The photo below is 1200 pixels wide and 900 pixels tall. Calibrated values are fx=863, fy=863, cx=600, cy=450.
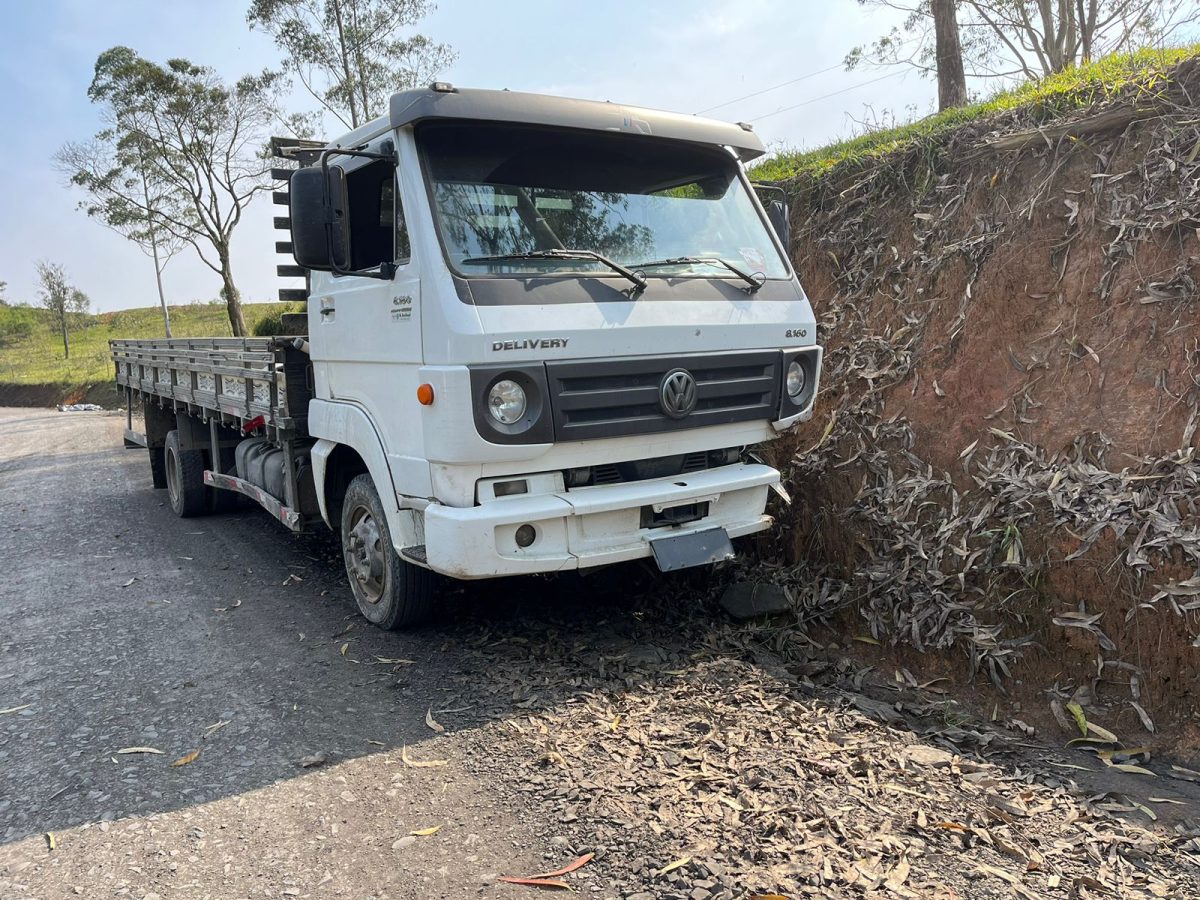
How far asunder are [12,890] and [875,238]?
6359mm

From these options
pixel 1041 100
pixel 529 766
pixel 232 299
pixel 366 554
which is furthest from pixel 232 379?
pixel 232 299

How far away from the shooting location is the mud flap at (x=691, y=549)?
4129 millimetres

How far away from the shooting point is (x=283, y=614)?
5289 mm

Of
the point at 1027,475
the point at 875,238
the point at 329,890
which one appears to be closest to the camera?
the point at 329,890

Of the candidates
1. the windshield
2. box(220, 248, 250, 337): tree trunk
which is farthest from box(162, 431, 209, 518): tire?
box(220, 248, 250, 337): tree trunk

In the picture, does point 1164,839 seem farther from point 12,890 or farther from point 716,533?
point 12,890

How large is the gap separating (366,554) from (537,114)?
2.48m

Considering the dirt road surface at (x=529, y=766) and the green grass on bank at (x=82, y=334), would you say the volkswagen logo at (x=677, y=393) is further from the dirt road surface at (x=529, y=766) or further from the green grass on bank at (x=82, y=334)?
the green grass on bank at (x=82, y=334)

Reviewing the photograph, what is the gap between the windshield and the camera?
4.00m

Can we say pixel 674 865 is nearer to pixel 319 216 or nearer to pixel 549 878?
pixel 549 878

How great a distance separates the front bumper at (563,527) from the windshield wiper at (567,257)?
0.98 m

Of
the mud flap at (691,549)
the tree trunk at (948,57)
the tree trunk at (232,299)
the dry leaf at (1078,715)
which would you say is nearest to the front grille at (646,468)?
the mud flap at (691,549)

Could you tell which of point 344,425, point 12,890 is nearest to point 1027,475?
point 344,425

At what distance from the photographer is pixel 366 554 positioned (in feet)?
15.7
